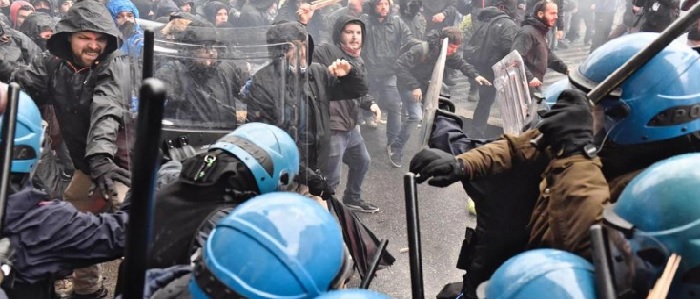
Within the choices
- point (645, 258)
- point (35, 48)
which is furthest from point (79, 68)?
point (645, 258)

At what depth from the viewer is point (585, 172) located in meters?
1.89

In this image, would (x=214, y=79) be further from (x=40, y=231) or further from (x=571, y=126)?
(x=571, y=126)

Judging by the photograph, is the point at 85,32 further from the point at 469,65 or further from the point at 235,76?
the point at 469,65

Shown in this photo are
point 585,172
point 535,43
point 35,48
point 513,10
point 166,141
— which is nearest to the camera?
point 585,172

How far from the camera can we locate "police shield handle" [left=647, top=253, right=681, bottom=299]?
146 centimetres

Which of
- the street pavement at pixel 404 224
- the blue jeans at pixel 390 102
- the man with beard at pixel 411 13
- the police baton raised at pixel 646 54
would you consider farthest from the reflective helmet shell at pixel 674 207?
the man with beard at pixel 411 13

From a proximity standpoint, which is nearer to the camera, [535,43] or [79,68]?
[79,68]

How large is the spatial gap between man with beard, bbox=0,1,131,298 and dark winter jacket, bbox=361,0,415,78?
4.09m

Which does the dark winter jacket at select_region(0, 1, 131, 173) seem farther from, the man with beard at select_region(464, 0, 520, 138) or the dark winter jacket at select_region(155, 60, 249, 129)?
the man with beard at select_region(464, 0, 520, 138)

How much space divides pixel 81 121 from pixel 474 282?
2918 mm

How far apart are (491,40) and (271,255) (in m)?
6.87

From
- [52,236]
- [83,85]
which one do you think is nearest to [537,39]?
[83,85]

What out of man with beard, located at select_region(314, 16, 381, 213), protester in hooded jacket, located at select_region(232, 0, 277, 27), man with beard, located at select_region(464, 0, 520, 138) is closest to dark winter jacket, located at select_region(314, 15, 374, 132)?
man with beard, located at select_region(314, 16, 381, 213)

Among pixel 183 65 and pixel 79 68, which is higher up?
pixel 183 65
